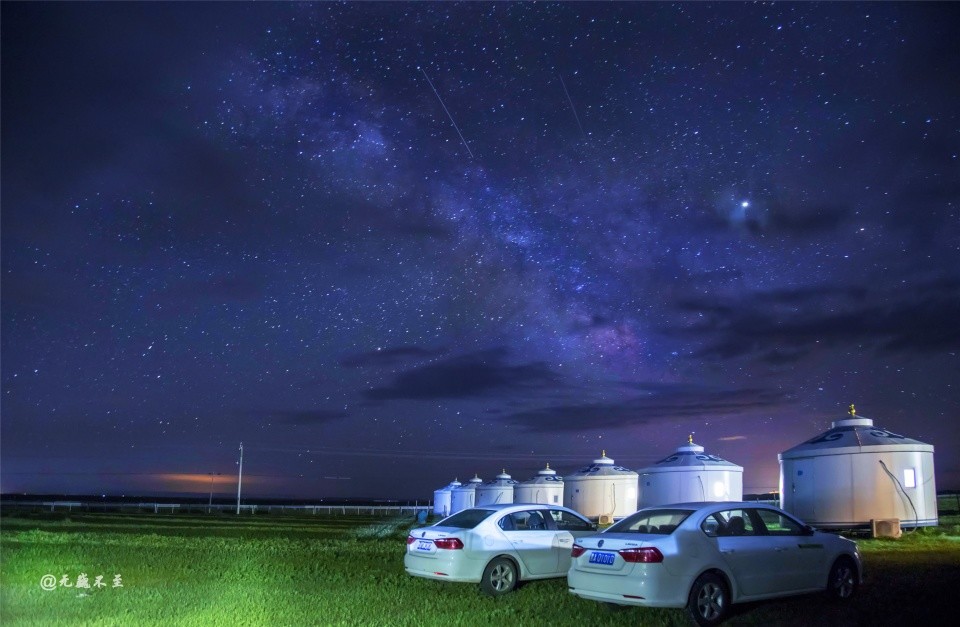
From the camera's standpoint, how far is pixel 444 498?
64.8 m

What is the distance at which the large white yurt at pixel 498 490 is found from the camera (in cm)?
5450

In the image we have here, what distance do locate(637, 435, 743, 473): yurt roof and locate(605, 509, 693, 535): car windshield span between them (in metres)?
24.8

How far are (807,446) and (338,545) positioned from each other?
1796 cm

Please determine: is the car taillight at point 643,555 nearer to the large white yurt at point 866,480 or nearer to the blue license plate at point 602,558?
the blue license plate at point 602,558

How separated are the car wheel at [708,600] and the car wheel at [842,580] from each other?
2214 millimetres

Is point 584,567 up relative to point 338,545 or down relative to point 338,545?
up

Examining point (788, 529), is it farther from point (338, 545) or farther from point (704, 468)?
point (704, 468)

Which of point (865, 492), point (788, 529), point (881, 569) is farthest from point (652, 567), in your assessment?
point (865, 492)

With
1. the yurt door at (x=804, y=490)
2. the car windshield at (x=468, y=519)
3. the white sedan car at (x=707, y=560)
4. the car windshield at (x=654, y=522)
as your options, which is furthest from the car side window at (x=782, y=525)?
the yurt door at (x=804, y=490)

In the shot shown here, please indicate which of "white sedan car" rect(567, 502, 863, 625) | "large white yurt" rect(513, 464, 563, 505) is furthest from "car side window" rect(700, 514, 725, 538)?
"large white yurt" rect(513, 464, 563, 505)

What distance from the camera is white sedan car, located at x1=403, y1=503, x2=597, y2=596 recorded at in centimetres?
1079

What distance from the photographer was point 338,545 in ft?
73.2

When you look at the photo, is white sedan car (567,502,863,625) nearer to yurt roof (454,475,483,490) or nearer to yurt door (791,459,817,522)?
yurt door (791,459,817,522)

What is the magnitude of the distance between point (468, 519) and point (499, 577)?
1115 millimetres
